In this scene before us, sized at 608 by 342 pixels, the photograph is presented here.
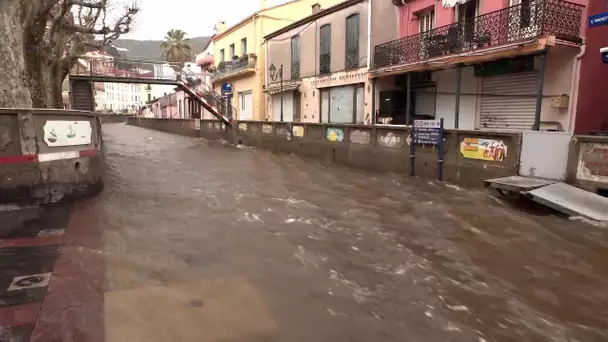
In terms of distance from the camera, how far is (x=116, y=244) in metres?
6.04

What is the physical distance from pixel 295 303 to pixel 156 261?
2.15m

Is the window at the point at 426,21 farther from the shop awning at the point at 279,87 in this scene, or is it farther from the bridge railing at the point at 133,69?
the bridge railing at the point at 133,69

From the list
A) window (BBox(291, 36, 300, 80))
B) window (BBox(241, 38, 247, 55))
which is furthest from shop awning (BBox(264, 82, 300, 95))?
window (BBox(241, 38, 247, 55))

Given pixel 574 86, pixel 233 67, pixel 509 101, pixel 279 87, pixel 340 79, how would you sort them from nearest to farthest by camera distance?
1. pixel 574 86
2. pixel 509 101
3. pixel 340 79
4. pixel 279 87
5. pixel 233 67

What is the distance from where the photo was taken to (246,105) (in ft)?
107

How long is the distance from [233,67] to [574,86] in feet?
82.8

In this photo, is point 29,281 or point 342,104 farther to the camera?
point 342,104

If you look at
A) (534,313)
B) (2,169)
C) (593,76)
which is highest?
(593,76)

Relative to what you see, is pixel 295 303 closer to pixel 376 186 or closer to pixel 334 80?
pixel 376 186

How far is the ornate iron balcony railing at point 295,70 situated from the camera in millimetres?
25312

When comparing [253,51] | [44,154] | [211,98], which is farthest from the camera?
[253,51]

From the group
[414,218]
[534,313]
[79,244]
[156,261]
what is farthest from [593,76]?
[79,244]

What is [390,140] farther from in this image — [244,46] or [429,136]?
[244,46]

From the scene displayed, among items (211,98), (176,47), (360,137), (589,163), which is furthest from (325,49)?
(176,47)
